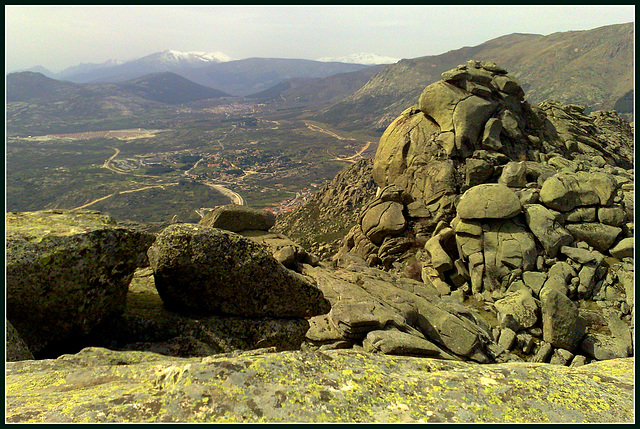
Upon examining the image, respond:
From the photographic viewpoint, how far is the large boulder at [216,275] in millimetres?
14148

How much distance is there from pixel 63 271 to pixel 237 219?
23.3 meters

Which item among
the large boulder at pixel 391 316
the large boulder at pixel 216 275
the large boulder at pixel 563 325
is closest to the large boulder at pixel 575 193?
the large boulder at pixel 563 325

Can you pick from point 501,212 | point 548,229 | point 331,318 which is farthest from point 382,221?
point 331,318

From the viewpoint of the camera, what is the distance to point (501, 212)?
A: 127ft

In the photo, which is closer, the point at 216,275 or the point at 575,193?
the point at 216,275

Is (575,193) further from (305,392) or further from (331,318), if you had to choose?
(305,392)

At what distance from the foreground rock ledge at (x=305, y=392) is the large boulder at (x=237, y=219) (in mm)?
22625

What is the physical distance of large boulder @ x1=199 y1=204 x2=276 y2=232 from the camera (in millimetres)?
32162

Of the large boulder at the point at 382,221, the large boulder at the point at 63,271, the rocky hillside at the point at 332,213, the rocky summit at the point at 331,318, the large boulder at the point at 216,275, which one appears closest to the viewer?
the rocky summit at the point at 331,318

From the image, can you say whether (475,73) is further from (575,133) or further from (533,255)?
(533,255)

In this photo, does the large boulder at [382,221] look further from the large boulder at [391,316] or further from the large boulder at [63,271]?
the large boulder at [63,271]

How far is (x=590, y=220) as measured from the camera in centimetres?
3975

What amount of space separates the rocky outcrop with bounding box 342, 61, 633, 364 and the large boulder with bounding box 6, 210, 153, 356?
3070 centimetres

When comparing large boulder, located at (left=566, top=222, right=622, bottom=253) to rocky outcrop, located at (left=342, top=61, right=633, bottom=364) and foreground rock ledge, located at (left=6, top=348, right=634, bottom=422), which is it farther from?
foreground rock ledge, located at (left=6, top=348, right=634, bottom=422)
